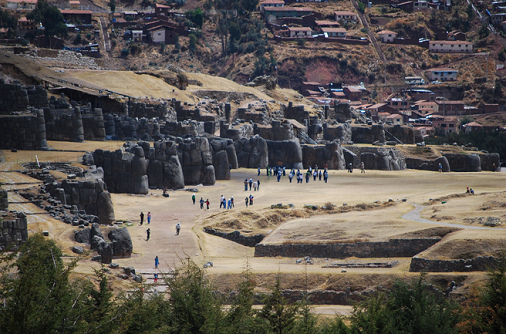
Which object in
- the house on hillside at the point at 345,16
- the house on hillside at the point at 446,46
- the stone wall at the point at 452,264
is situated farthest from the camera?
the house on hillside at the point at 345,16

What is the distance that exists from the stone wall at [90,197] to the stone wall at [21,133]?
13.3 m

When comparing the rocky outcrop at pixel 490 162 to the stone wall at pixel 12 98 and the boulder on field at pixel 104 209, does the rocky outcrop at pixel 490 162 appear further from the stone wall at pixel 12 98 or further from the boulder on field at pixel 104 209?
the boulder on field at pixel 104 209

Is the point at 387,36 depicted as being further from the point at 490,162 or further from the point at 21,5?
the point at 490,162

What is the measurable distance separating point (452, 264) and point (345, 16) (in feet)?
460

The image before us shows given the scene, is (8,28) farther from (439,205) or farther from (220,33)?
(439,205)

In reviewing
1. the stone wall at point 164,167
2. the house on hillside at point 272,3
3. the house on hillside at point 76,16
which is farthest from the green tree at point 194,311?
the house on hillside at point 272,3

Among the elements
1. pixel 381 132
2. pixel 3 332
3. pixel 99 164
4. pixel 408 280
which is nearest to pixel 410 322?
pixel 408 280

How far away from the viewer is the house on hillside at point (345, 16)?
16325 centimetres

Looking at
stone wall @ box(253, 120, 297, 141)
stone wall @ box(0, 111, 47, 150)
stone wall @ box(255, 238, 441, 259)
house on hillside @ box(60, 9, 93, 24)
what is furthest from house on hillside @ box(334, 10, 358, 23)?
stone wall @ box(255, 238, 441, 259)

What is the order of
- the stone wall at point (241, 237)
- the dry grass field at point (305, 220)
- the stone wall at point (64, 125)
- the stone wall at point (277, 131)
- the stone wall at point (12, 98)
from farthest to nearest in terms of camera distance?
1. the stone wall at point (277, 131)
2. the stone wall at point (64, 125)
3. the stone wall at point (12, 98)
4. the stone wall at point (241, 237)
5. the dry grass field at point (305, 220)

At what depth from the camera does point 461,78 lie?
14338 centimetres

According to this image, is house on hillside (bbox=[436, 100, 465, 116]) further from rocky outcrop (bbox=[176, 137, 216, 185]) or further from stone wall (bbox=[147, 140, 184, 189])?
stone wall (bbox=[147, 140, 184, 189])

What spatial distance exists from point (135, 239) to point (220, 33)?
129m

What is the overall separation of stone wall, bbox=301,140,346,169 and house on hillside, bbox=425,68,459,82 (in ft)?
257
